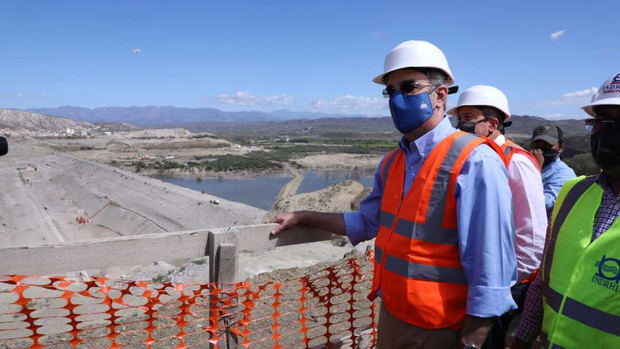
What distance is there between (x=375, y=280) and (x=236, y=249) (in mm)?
918

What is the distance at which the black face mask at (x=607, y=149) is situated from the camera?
187cm

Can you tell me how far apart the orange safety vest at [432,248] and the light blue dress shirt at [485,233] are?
54 millimetres

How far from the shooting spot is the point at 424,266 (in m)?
2.02

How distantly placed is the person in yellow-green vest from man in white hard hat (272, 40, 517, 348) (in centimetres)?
21

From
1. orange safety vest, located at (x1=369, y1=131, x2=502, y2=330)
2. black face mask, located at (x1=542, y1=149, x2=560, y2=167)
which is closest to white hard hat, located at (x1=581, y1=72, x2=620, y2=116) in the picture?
orange safety vest, located at (x1=369, y1=131, x2=502, y2=330)

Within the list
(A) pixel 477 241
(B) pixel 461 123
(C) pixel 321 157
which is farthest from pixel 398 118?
(C) pixel 321 157

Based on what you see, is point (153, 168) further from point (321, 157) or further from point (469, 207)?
point (469, 207)

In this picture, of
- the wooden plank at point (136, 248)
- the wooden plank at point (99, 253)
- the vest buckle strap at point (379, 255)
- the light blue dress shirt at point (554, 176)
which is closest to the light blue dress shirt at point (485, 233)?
the vest buckle strap at point (379, 255)

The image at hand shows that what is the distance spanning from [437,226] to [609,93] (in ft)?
3.16

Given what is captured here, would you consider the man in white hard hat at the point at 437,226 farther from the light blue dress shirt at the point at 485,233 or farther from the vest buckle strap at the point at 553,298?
the vest buckle strap at the point at 553,298

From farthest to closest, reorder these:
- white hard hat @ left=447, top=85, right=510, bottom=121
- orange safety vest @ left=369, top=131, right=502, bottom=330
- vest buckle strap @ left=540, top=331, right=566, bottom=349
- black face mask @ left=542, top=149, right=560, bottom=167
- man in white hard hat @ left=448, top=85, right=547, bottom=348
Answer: black face mask @ left=542, top=149, right=560, bottom=167
white hard hat @ left=447, top=85, right=510, bottom=121
man in white hard hat @ left=448, top=85, right=547, bottom=348
orange safety vest @ left=369, top=131, right=502, bottom=330
vest buckle strap @ left=540, top=331, right=566, bottom=349

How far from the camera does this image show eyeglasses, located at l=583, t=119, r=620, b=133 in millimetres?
1905

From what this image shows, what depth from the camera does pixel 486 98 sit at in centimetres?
356

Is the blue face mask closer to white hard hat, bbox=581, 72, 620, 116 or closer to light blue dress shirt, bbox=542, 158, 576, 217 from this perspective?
white hard hat, bbox=581, 72, 620, 116
